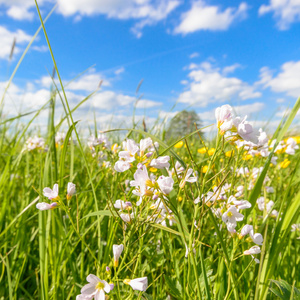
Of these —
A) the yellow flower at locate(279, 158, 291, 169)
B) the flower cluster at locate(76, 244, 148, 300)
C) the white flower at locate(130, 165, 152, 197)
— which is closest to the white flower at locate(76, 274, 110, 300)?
the flower cluster at locate(76, 244, 148, 300)

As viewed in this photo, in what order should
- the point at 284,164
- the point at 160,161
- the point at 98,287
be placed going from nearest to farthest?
the point at 98,287 → the point at 160,161 → the point at 284,164

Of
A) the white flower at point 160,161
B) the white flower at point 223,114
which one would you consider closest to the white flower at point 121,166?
the white flower at point 160,161

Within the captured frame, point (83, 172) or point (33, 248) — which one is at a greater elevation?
point (83, 172)

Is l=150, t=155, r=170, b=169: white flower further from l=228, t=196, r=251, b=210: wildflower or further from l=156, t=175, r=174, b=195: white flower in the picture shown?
l=228, t=196, r=251, b=210: wildflower

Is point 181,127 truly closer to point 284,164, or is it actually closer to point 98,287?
point 284,164

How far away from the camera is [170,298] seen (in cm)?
108

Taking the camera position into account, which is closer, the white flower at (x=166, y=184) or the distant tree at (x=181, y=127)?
the white flower at (x=166, y=184)

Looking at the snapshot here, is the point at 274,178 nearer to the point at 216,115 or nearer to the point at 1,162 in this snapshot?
the point at 216,115

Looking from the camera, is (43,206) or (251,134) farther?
(43,206)

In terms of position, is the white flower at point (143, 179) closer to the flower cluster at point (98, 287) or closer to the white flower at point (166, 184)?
the white flower at point (166, 184)

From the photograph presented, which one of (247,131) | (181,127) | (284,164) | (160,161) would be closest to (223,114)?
Answer: (247,131)

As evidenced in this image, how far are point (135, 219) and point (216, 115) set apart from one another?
0.38 m

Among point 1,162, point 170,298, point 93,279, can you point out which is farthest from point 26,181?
point 93,279

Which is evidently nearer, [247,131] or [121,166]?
[247,131]
